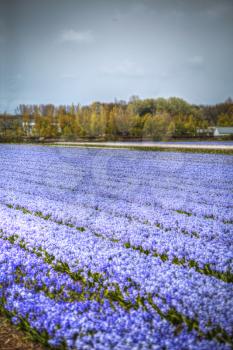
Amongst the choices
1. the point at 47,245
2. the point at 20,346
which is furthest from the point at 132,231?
the point at 20,346

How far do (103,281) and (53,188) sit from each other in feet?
26.8

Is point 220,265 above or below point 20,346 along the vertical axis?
above

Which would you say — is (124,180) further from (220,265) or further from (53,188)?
(220,265)

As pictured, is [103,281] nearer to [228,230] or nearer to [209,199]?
[228,230]

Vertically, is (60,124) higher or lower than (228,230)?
higher

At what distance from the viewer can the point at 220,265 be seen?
4816 mm

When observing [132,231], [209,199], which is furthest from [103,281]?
[209,199]

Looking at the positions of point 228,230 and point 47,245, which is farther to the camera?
point 228,230

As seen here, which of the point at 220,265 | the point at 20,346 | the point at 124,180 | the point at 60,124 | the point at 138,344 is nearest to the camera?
the point at 138,344

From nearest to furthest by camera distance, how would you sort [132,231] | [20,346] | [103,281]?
[20,346] < [103,281] < [132,231]

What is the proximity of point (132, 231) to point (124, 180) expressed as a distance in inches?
303

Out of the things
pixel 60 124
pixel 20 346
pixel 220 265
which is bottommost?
pixel 20 346

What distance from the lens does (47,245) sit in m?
5.83

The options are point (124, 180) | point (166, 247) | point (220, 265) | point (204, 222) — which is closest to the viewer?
point (220, 265)
